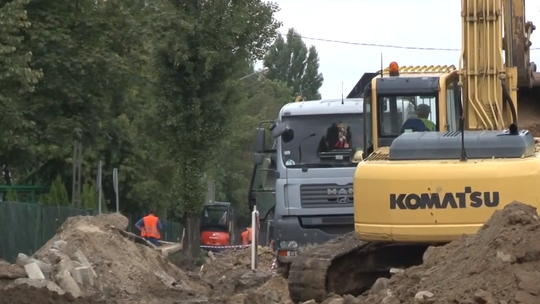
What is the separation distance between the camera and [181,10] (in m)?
28.9

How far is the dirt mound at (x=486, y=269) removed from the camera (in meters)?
9.84

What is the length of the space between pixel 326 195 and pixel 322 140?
37.1 inches

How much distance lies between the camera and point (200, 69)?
29.1 m

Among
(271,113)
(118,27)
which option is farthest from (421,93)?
(271,113)

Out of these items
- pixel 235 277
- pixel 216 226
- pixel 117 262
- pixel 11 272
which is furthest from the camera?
pixel 216 226

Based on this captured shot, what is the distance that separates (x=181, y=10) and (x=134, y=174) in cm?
947

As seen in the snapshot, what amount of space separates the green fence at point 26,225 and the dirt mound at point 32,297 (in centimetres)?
731

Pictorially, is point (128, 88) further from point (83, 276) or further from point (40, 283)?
point (40, 283)

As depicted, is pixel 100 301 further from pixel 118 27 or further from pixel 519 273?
pixel 118 27

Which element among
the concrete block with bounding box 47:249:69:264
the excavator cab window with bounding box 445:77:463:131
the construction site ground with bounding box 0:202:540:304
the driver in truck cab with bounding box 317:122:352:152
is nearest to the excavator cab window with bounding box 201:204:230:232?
the construction site ground with bounding box 0:202:540:304

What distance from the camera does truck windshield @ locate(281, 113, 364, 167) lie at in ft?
61.7

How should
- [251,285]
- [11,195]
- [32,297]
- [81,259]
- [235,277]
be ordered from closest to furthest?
[32,297]
[81,259]
[251,285]
[235,277]
[11,195]

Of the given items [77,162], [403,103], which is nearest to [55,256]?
[403,103]

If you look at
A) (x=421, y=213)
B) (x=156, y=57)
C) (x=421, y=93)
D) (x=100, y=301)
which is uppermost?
(x=156, y=57)
